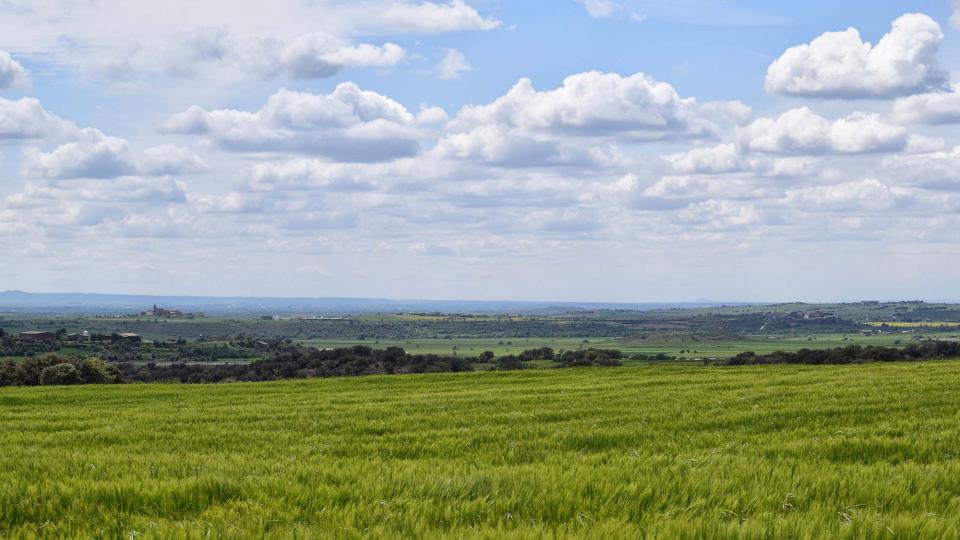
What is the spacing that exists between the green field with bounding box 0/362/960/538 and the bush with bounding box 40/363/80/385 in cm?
3516

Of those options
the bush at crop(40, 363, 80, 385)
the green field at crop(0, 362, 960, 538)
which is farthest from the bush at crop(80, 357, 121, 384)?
the green field at crop(0, 362, 960, 538)

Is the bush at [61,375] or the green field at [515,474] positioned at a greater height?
the green field at [515,474]

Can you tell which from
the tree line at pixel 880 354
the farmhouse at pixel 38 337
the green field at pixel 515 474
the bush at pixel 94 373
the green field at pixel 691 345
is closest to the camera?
the green field at pixel 515 474

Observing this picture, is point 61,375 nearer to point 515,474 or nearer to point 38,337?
point 515,474

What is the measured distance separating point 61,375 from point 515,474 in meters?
51.4

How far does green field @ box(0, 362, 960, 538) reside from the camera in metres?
6.39

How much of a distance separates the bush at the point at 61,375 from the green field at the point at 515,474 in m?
35.2

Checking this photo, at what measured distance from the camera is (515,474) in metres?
8.64

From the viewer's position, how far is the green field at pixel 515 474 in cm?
639

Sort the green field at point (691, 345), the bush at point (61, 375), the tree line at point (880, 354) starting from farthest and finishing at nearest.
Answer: the green field at point (691, 345) < the tree line at point (880, 354) < the bush at point (61, 375)

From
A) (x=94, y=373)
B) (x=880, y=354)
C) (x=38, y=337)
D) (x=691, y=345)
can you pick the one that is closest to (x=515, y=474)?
(x=94, y=373)

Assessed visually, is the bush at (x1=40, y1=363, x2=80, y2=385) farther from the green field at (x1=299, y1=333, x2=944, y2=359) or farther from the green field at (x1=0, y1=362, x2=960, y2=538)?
the green field at (x1=299, y1=333, x2=944, y2=359)

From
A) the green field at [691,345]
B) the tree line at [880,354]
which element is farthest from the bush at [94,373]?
the green field at [691,345]

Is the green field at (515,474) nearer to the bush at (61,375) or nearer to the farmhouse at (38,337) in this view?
the bush at (61,375)
